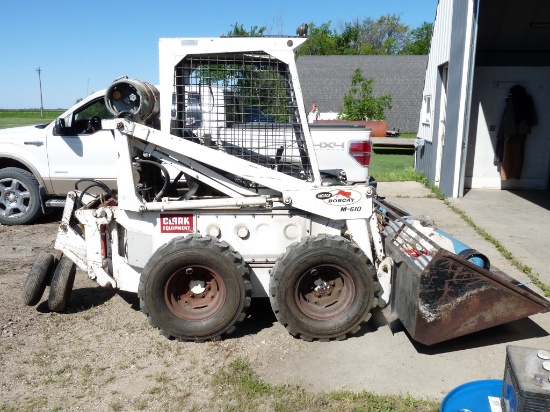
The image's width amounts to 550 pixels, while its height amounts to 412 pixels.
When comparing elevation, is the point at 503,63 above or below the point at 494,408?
above

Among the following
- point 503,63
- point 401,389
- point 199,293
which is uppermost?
point 503,63

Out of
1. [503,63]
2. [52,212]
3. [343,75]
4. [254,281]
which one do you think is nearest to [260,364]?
[254,281]

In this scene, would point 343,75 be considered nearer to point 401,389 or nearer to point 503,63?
point 503,63

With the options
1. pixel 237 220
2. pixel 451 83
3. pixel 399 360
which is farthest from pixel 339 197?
pixel 451 83

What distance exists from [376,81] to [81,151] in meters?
28.8

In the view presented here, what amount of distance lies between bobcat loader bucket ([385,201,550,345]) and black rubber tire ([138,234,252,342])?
1376mm

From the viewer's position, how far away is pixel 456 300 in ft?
14.2

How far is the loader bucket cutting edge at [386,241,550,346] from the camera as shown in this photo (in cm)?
428

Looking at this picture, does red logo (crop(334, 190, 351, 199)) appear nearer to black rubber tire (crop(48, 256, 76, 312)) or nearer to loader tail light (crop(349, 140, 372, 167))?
black rubber tire (crop(48, 256, 76, 312))

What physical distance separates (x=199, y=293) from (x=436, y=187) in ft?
28.8

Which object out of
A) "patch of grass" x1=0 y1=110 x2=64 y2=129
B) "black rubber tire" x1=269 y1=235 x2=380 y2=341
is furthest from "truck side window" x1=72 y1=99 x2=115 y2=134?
"patch of grass" x1=0 y1=110 x2=64 y2=129

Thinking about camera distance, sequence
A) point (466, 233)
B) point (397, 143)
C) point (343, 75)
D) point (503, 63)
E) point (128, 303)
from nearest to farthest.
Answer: point (128, 303)
point (466, 233)
point (503, 63)
point (397, 143)
point (343, 75)

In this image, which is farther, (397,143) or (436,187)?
(397,143)

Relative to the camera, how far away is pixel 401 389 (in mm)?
4113
